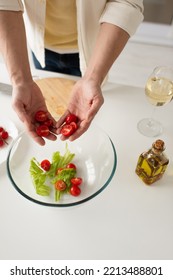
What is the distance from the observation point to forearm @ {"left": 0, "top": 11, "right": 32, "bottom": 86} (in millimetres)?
824

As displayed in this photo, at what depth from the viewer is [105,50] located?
2.72ft

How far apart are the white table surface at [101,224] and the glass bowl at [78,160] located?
4 cm

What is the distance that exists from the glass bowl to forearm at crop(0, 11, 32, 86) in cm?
17

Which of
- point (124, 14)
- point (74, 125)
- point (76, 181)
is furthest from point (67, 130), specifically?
point (124, 14)

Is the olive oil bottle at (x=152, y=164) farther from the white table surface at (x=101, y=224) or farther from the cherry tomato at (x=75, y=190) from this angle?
the cherry tomato at (x=75, y=190)

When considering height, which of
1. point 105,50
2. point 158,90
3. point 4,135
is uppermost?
point 105,50

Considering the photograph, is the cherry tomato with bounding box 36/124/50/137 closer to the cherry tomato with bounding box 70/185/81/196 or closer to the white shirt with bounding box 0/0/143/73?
the cherry tomato with bounding box 70/185/81/196

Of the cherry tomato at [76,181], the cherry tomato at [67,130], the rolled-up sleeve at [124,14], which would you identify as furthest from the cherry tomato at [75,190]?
the rolled-up sleeve at [124,14]

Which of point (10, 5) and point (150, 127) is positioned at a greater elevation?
point (10, 5)

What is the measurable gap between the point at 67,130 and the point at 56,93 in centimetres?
24

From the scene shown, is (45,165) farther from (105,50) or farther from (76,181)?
(105,50)

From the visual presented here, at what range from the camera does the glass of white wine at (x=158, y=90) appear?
0.83 meters

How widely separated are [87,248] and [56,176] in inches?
7.8

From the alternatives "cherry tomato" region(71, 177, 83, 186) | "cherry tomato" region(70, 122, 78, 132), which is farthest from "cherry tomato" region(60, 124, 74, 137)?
"cherry tomato" region(71, 177, 83, 186)
